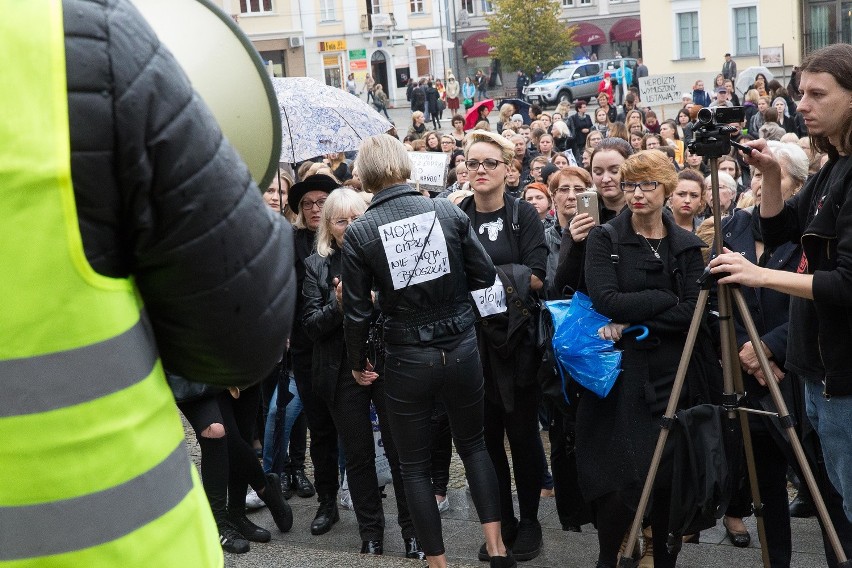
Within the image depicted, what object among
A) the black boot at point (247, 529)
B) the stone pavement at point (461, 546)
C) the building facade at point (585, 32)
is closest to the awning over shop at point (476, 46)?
the building facade at point (585, 32)

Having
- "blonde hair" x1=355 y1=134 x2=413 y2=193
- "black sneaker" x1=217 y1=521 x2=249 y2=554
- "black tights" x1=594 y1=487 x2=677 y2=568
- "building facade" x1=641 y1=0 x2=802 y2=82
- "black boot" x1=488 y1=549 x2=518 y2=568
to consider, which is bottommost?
"black sneaker" x1=217 y1=521 x2=249 y2=554

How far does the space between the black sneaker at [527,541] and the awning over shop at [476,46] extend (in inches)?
2347

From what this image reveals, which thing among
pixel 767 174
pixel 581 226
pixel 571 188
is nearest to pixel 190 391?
pixel 581 226

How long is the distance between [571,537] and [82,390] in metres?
4.59

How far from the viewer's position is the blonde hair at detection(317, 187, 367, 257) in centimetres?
566

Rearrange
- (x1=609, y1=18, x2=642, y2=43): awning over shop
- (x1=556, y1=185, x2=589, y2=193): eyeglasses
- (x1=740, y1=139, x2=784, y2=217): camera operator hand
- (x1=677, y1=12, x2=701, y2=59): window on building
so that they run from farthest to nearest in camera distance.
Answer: (x1=609, y1=18, x2=642, y2=43): awning over shop, (x1=677, y1=12, x2=701, y2=59): window on building, (x1=556, y1=185, x2=589, y2=193): eyeglasses, (x1=740, y1=139, x2=784, y2=217): camera operator hand

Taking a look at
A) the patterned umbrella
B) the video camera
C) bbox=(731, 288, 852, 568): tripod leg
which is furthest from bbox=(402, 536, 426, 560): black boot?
the patterned umbrella

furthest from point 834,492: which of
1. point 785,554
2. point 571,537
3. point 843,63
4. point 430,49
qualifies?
point 430,49

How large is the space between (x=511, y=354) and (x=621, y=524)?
1021 millimetres

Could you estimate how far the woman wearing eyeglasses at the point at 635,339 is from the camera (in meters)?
4.58

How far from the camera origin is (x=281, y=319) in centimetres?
137

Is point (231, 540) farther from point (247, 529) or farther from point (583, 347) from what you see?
point (583, 347)

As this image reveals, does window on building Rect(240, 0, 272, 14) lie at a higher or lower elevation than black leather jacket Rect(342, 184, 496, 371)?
higher

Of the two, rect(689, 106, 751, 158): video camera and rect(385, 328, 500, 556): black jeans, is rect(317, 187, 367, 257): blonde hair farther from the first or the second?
rect(689, 106, 751, 158): video camera
